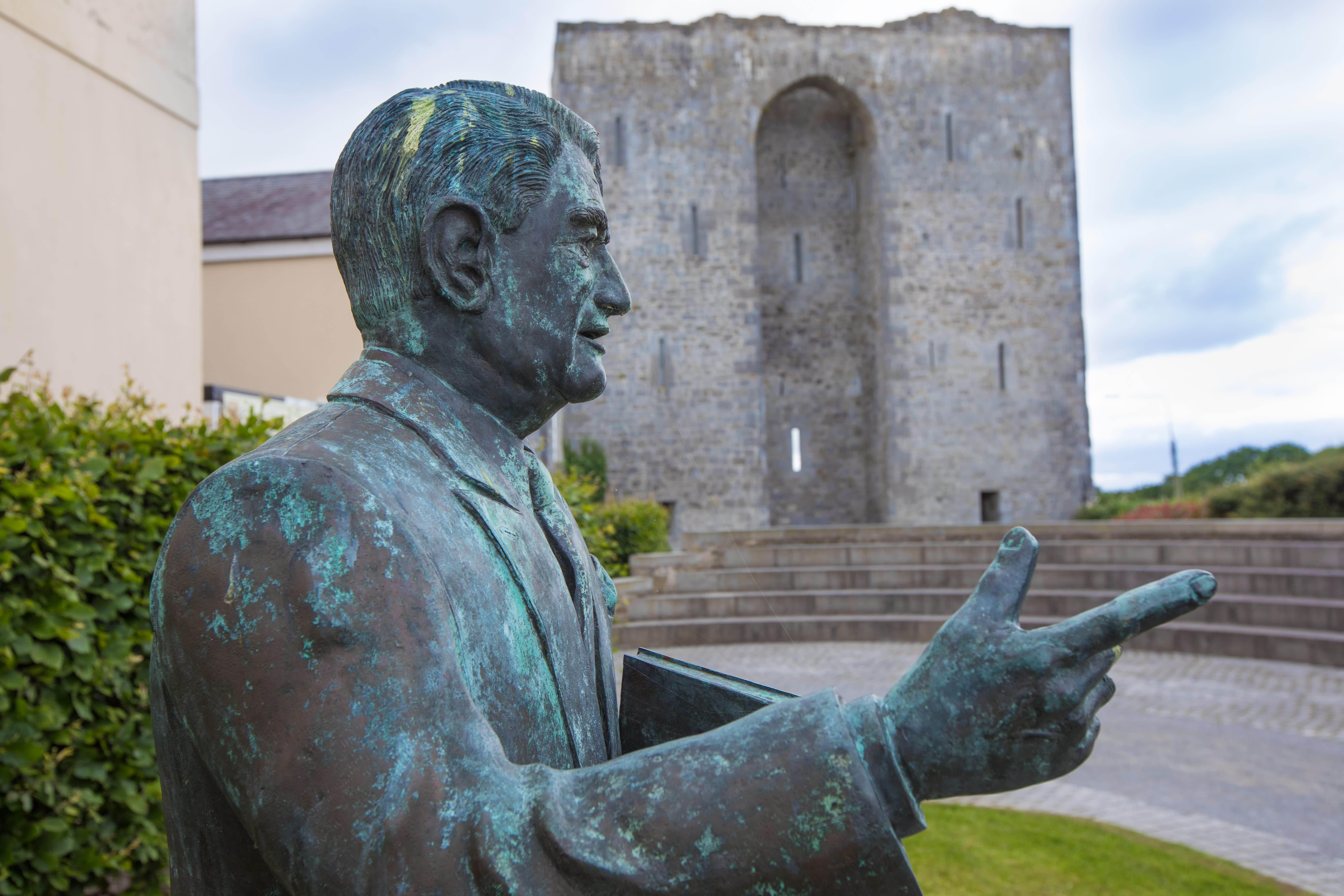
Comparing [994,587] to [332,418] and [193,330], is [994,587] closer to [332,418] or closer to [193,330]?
[332,418]

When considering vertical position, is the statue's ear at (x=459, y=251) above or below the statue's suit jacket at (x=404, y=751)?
above

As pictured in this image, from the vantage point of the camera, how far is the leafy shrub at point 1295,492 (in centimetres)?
1237

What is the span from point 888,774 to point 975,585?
27.2 feet

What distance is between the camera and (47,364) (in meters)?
6.36

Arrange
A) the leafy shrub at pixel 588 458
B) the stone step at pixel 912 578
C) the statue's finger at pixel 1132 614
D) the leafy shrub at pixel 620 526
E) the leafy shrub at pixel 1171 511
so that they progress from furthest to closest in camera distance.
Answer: the leafy shrub at pixel 588 458
the leafy shrub at pixel 1171 511
the stone step at pixel 912 578
the leafy shrub at pixel 620 526
the statue's finger at pixel 1132 614

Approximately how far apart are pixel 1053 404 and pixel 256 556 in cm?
2355

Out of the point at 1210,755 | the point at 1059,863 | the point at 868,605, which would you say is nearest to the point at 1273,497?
the point at 868,605

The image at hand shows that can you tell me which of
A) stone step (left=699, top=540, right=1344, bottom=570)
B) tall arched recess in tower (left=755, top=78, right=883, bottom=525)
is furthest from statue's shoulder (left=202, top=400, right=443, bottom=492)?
tall arched recess in tower (left=755, top=78, right=883, bottom=525)

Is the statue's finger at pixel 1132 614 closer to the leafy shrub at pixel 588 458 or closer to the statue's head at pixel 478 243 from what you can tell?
the statue's head at pixel 478 243

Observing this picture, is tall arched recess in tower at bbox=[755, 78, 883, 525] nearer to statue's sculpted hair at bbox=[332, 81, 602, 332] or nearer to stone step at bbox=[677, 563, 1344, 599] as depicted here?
stone step at bbox=[677, 563, 1344, 599]

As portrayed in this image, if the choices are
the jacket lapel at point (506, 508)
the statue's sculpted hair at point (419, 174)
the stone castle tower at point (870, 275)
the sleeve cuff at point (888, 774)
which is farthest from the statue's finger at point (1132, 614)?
the stone castle tower at point (870, 275)

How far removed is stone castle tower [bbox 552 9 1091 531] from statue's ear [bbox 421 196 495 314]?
1982cm

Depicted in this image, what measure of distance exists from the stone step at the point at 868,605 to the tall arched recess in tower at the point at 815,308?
12.5 meters

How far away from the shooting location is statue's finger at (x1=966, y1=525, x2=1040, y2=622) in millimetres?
905
